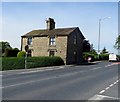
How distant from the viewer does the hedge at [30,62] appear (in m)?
32.3

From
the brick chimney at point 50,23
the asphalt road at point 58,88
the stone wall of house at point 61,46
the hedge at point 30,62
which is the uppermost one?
the brick chimney at point 50,23

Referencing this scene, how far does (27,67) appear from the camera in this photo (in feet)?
118

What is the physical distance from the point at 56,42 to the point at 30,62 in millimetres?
13262

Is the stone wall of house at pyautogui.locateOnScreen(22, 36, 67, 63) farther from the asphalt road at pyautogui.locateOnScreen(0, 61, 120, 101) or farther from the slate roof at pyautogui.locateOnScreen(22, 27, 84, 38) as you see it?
the asphalt road at pyautogui.locateOnScreen(0, 61, 120, 101)

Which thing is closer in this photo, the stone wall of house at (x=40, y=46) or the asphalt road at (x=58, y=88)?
the asphalt road at (x=58, y=88)

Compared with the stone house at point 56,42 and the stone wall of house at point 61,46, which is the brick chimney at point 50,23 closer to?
the stone house at point 56,42

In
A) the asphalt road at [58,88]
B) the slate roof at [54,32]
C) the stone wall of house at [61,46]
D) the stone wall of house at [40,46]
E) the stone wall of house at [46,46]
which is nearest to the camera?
the asphalt road at [58,88]

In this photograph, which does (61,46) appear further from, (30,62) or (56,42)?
(30,62)

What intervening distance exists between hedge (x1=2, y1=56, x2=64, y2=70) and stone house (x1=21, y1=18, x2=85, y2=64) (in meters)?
2.82

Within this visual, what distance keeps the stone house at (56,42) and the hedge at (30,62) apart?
111 inches

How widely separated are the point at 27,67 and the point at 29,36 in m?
18.4

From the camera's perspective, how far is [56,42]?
4981cm

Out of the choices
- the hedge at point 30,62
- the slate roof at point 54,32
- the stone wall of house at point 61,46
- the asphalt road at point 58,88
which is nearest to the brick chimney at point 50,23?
the slate roof at point 54,32

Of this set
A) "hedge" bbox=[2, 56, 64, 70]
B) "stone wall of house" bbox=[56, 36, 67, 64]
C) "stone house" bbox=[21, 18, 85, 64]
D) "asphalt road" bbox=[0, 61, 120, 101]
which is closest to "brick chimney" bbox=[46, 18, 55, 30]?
"stone house" bbox=[21, 18, 85, 64]
